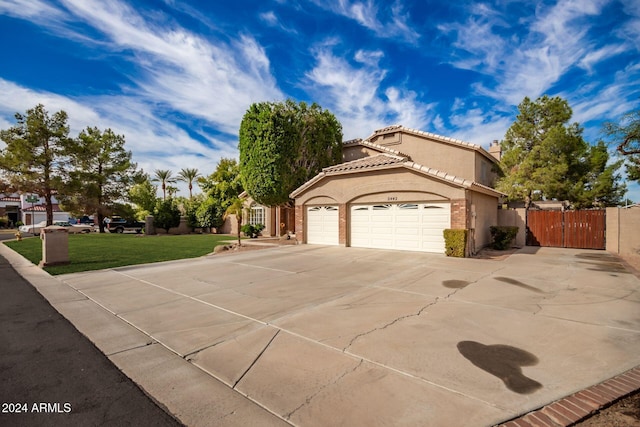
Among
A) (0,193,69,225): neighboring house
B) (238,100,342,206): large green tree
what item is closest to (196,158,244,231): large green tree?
(238,100,342,206): large green tree

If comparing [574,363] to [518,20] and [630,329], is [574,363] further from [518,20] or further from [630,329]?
[518,20]

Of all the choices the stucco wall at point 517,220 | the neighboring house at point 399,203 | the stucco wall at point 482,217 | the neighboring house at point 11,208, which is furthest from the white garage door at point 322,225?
the neighboring house at point 11,208

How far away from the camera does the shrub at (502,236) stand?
14.7 m

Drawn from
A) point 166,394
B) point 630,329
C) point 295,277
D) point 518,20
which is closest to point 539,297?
point 630,329

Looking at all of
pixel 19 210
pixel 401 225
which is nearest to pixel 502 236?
pixel 401 225

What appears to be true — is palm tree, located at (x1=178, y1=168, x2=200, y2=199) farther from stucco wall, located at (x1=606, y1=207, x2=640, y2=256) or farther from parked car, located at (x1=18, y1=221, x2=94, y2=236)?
stucco wall, located at (x1=606, y1=207, x2=640, y2=256)

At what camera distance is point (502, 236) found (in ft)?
48.5

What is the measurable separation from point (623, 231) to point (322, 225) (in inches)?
571

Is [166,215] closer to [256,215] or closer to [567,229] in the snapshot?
[256,215]

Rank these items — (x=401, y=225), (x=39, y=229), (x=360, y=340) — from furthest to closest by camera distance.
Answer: (x=39, y=229) < (x=401, y=225) < (x=360, y=340)

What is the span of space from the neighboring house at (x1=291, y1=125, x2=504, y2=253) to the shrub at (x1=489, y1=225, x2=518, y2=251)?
0.51 m

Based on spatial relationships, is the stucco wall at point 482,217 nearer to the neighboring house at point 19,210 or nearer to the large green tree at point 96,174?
the large green tree at point 96,174

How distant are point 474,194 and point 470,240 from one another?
7.62ft

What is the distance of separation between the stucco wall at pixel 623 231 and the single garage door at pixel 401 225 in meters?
8.62
